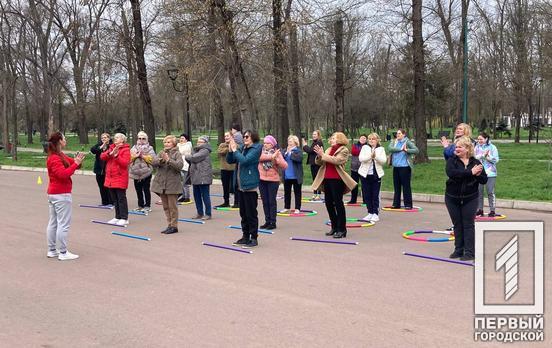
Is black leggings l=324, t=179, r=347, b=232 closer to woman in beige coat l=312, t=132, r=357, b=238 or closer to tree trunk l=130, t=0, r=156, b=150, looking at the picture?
woman in beige coat l=312, t=132, r=357, b=238

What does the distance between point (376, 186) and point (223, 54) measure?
10.2 m

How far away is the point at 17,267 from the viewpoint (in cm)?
764

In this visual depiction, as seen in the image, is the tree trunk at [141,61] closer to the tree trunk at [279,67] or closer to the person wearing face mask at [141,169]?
the tree trunk at [279,67]

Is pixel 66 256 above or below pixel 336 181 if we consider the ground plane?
below

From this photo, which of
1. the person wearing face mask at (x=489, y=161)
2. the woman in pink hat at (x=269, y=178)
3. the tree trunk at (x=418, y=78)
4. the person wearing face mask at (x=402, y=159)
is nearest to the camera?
the woman in pink hat at (x=269, y=178)

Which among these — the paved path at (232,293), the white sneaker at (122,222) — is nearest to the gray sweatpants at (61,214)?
the paved path at (232,293)

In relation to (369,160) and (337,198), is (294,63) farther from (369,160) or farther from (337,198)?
(337,198)

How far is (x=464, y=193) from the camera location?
778 cm

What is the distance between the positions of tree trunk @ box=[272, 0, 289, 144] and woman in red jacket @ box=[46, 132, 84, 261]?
12318 millimetres

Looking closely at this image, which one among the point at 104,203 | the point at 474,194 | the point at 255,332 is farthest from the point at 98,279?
the point at 104,203

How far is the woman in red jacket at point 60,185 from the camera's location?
7988mm

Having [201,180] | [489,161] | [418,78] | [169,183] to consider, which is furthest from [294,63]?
[169,183]

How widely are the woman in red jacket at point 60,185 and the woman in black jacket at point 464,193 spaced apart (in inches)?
208

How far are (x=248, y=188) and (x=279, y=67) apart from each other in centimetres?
1407
